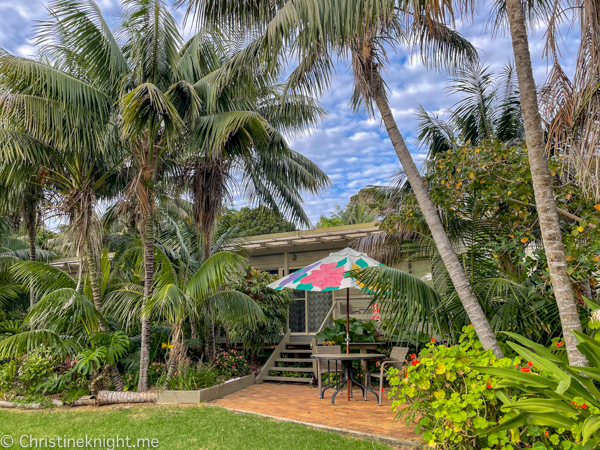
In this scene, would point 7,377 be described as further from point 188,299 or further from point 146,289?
point 188,299

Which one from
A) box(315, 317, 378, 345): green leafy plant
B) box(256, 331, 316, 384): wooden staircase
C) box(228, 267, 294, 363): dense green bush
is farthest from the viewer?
box(228, 267, 294, 363): dense green bush

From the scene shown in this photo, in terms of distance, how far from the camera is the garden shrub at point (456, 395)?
4.20 m

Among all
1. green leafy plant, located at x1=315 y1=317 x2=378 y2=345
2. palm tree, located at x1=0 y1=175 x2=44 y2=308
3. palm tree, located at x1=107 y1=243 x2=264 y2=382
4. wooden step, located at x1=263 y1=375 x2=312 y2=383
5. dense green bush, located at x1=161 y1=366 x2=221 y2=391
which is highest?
palm tree, located at x1=0 y1=175 x2=44 y2=308

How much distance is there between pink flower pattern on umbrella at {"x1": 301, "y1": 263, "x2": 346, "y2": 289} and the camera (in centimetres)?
766

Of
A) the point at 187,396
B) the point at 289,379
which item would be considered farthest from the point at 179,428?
the point at 289,379

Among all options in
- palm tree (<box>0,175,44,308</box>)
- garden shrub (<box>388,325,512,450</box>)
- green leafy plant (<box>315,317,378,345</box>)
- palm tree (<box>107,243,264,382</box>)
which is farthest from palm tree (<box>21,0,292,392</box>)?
garden shrub (<box>388,325,512,450</box>)

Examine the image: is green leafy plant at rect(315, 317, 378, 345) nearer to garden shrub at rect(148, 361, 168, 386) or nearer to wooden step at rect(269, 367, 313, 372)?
wooden step at rect(269, 367, 313, 372)

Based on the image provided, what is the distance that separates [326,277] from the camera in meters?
7.84

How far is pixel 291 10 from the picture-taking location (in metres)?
4.33

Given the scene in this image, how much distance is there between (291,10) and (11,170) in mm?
7279

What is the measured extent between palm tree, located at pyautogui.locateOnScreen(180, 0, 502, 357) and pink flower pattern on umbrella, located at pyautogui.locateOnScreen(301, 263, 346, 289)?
9.54 ft

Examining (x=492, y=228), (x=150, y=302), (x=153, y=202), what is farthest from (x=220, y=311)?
(x=492, y=228)

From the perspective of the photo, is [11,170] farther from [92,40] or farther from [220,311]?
[220,311]

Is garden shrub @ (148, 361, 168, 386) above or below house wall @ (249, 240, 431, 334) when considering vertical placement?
below
